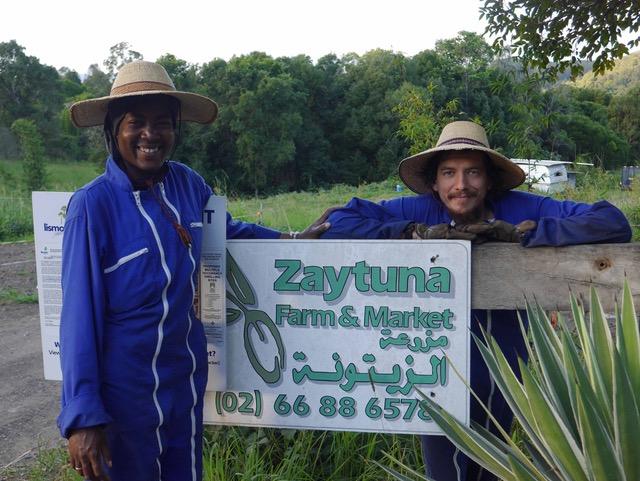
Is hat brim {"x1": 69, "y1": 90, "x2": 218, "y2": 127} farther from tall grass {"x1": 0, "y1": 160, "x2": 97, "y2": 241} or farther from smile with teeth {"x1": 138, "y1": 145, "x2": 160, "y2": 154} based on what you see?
tall grass {"x1": 0, "y1": 160, "x2": 97, "y2": 241}

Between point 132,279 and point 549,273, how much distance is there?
131cm

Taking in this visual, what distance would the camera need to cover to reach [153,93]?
2117mm

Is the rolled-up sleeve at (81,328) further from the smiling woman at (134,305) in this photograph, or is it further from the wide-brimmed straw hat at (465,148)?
the wide-brimmed straw hat at (465,148)

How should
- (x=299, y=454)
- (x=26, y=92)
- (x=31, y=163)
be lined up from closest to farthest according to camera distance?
(x=299, y=454) < (x=31, y=163) < (x=26, y=92)

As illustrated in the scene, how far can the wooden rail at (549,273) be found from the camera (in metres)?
2.07

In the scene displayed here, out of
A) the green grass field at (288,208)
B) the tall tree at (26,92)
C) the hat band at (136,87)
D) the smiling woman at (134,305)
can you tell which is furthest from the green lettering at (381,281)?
the tall tree at (26,92)

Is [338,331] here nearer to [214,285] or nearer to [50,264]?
[214,285]

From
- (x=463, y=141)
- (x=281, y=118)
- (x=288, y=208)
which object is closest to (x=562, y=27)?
(x=463, y=141)

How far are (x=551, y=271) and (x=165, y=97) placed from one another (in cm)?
140

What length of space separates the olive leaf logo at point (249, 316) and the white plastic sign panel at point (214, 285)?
1.4 inches

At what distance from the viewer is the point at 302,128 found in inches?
1806

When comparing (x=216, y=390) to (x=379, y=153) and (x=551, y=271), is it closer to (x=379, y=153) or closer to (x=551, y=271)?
(x=551, y=271)

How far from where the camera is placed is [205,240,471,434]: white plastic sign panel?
87.0 inches

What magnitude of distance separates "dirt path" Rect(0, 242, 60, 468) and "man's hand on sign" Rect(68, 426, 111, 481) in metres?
1.95
